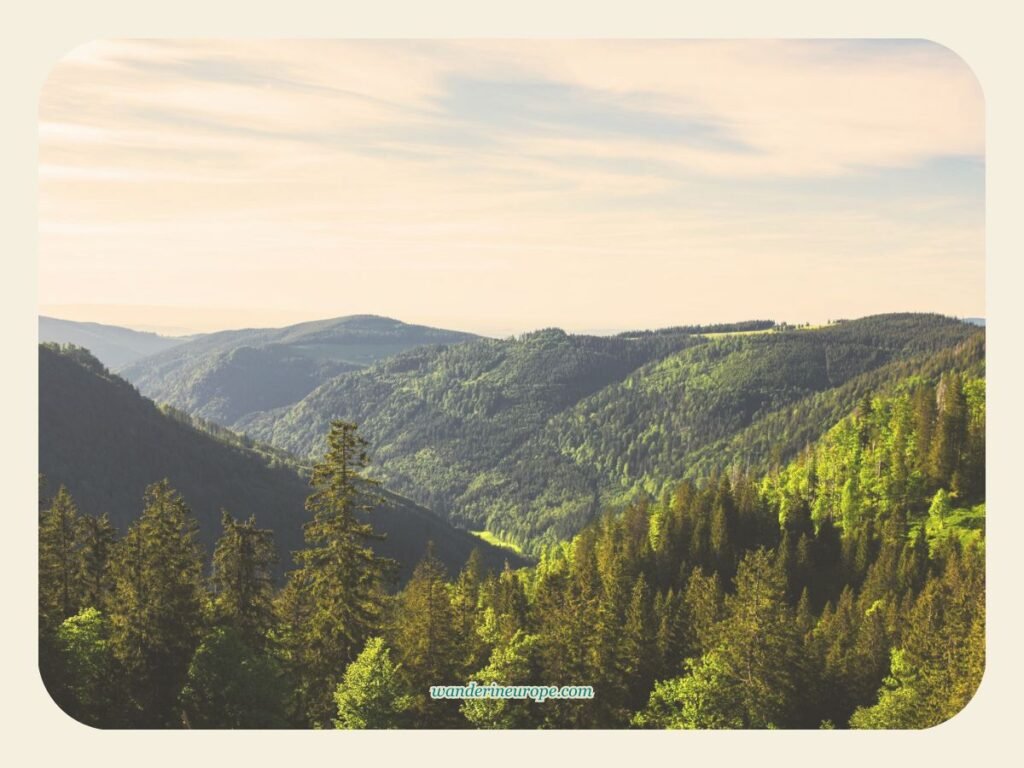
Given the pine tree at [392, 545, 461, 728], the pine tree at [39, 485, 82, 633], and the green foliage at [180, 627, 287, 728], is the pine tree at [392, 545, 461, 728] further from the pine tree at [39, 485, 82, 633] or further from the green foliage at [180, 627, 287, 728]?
the pine tree at [39, 485, 82, 633]

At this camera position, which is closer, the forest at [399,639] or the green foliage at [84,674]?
the green foliage at [84,674]

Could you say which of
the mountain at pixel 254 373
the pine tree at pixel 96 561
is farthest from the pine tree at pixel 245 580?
the mountain at pixel 254 373

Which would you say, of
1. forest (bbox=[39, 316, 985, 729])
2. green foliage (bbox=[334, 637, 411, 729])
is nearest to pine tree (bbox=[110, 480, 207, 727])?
forest (bbox=[39, 316, 985, 729])

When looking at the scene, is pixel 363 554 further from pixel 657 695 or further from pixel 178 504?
pixel 657 695

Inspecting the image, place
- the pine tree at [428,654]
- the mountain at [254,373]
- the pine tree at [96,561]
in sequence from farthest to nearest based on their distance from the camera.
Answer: the mountain at [254,373], the pine tree at [96,561], the pine tree at [428,654]

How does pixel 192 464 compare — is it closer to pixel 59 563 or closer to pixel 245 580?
pixel 59 563

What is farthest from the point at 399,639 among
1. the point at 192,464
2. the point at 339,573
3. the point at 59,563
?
the point at 192,464

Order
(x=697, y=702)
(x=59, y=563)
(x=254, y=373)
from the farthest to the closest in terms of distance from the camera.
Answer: (x=254, y=373), (x=59, y=563), (x=697, y=702)

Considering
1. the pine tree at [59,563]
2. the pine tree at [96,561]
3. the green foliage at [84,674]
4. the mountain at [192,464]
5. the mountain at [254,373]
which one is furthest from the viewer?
the mountain at [254,373]

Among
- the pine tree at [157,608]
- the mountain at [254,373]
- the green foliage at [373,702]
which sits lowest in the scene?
the green foliage at [373,702]

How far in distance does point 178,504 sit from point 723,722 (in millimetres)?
17298

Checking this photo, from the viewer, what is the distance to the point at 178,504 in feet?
91.0

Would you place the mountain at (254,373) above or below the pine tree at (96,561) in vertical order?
above

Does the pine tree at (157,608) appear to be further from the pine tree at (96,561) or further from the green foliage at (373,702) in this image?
the green foliage at (373,702)
